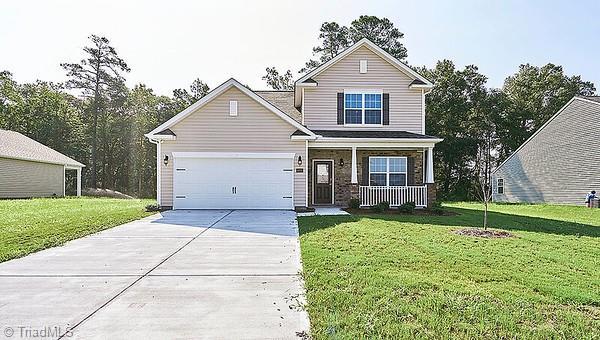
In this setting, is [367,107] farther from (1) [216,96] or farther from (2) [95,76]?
(2) [95,76]

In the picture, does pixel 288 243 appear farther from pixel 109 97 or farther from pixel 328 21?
pixel 109 97

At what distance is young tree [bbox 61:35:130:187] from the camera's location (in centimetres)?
3744

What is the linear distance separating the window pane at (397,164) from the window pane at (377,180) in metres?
0.50

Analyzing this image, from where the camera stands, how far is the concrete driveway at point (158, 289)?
156 inches

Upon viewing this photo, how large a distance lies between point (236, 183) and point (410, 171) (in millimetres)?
6999

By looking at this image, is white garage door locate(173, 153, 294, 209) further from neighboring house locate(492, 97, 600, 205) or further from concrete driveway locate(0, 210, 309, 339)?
neighboring house locate(492, 97, 600, 205)

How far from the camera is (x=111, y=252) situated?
7.58 metres

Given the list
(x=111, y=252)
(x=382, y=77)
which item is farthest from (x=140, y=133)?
(x=111, y=252)

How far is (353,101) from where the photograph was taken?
57.5ft

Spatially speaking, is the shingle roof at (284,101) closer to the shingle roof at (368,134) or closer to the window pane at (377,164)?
the shingle roof at (368,134)

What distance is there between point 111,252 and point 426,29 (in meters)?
12.9

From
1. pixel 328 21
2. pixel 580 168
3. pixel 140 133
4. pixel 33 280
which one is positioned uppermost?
pixel 328 21

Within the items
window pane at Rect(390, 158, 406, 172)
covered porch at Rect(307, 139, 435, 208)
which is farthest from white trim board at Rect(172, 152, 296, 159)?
window pane at Rect(390, 158, 406, 172)

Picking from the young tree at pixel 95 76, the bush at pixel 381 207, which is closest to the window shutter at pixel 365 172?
the bush at pixel 381 207
